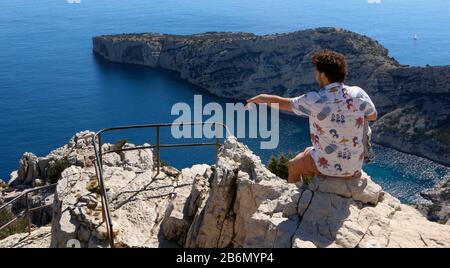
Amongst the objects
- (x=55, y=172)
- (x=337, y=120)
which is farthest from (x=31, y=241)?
(x=55, y=172)

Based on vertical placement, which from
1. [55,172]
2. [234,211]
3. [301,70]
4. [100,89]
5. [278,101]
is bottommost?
[100,89]

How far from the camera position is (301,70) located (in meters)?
108

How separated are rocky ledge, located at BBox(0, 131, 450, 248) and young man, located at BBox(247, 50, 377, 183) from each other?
0.45 m

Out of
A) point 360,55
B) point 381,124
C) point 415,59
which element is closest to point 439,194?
point 381,124

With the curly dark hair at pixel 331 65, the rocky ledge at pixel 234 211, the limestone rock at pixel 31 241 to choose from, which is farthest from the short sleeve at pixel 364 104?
the limestone rock at pixel 31 241

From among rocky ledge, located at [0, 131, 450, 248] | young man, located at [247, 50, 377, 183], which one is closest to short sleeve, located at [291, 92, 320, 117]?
young man, located at [247, 50, 377, 183]

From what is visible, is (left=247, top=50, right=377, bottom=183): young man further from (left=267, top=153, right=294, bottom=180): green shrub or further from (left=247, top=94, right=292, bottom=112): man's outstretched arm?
(left=267, top=153, right=294, bottom=180): green shrub

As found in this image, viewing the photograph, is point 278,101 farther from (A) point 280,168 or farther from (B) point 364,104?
(A) point 280,168

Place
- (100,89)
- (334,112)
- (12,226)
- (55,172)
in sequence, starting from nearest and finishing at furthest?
(334,112)
(12,226)
(55,172)
(100,89)

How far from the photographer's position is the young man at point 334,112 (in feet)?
19.0

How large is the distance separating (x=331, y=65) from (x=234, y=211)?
9.93ft

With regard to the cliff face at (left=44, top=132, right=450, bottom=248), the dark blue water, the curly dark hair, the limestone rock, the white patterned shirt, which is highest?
the curly dark hair

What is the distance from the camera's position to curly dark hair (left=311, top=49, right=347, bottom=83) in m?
5.80

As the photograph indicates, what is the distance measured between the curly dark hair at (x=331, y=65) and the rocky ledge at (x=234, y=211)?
4.63ft
